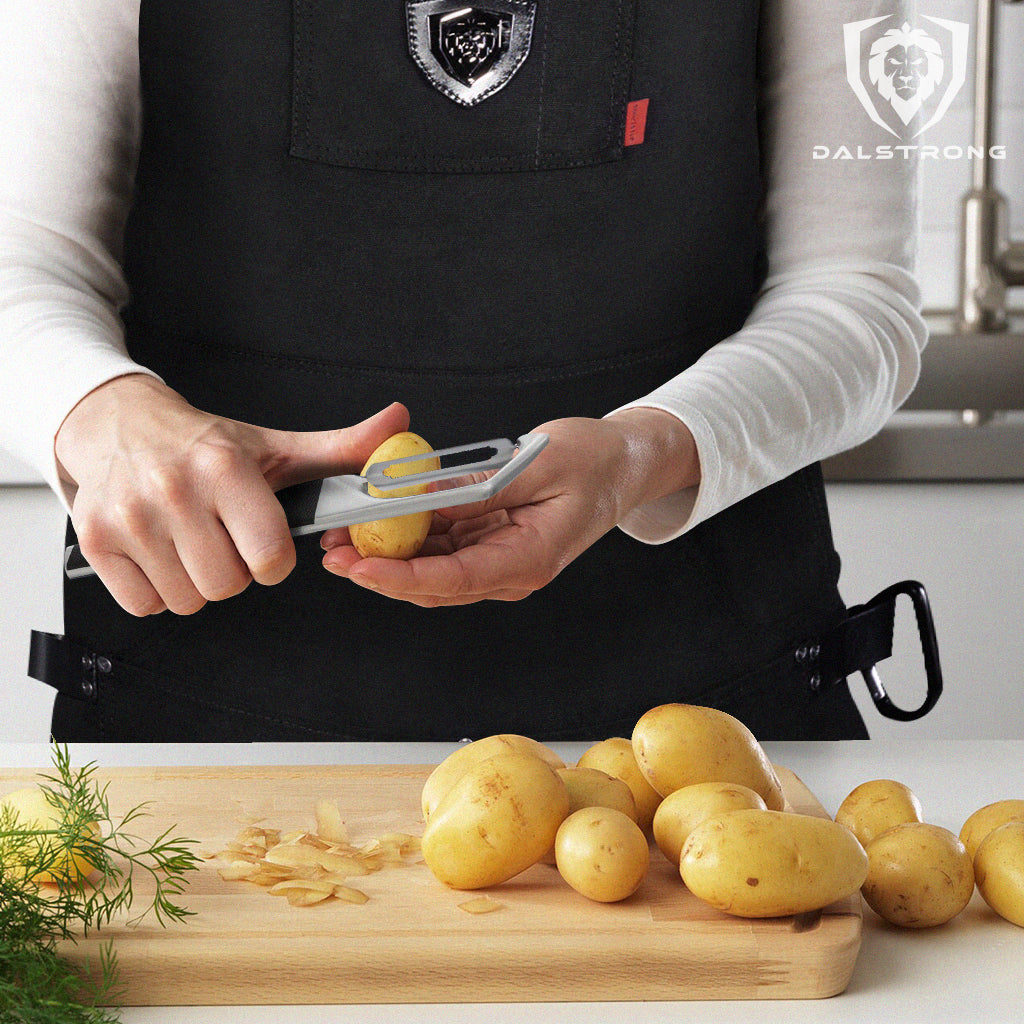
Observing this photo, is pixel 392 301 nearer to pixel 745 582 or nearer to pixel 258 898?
pixel 745 582

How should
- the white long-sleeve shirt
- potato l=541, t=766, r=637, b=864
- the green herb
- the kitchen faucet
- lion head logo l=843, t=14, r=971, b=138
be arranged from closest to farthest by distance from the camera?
the green herb → potato l=541, t=766, r=637, b=864 → the white long-sleeve shirt → lion head logo l=843, t=14, r=971, b=138 → the kitchen faucet

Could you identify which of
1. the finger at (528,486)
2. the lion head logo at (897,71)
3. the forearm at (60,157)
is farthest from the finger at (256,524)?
the lion head logo at (897,71)

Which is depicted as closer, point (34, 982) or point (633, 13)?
point (34, 982)

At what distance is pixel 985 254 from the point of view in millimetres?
1638

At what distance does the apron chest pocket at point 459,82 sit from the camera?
0.90 metres

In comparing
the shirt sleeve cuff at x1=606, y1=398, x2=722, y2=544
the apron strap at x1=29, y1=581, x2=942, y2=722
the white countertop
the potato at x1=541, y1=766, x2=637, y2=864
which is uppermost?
the shirt sleeve cuff at x1=606, y1=398, x2=722, y2=544

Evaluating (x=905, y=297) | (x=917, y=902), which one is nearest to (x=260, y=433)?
(x=917, y=902)

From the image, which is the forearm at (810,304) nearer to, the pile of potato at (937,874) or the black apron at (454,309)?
the black apron at (454,309)

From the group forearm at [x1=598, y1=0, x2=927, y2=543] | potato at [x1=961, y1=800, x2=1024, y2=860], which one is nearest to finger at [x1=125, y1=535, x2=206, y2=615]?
forearm at [x1=598, y1=0, x2=927, y2=543]

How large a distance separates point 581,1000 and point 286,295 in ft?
1.94

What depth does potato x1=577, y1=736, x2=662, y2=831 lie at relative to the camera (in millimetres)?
640

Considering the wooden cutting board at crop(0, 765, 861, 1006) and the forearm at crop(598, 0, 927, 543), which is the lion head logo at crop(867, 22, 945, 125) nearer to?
the forearm at crop(598, 0, 927, 543)

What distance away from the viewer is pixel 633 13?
92cm

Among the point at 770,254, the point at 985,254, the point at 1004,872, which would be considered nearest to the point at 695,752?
the point at 1004,872
